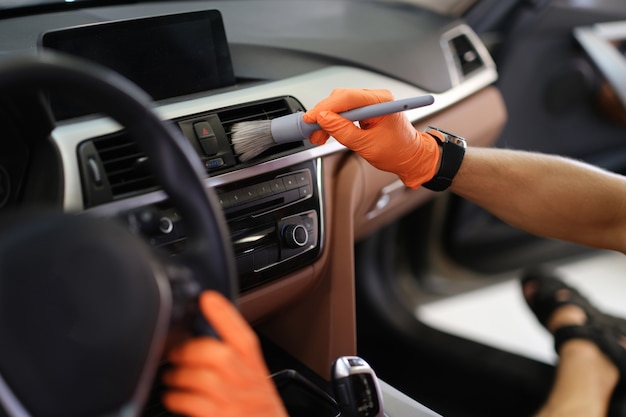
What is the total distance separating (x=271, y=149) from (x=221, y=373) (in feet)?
1.70

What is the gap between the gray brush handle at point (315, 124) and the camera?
0.82 meters

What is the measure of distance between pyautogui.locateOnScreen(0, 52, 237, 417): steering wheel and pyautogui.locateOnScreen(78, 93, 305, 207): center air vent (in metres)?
0.28

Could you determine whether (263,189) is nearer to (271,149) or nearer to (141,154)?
(271,149)

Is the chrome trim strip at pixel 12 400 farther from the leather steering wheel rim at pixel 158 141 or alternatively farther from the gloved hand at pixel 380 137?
the gloved hand at pixel 380 137

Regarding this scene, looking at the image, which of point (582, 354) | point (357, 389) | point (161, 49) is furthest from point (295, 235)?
point (582, 354)

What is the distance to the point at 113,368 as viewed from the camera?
1.69 feet

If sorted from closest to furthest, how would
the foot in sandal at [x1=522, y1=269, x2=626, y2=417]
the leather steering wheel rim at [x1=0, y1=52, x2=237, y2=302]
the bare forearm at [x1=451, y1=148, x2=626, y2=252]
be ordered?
the leather steering wheel rim at [x1=0, y1=52, x2=237, y2=302] < the bare forearm at [x1=451, y1=148, x2=626, y2=252] < the foot in sandal at [x1=522, y1=269, x2=626, y2=417]

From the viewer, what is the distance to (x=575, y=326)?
1397 mm

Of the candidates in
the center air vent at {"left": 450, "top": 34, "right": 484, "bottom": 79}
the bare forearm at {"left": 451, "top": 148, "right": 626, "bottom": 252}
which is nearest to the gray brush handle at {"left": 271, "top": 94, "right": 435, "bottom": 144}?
the bare forearm at {"left": 451, "top": 148, "right": 626, "bottom": 252}

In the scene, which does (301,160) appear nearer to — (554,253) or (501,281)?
(501,281)

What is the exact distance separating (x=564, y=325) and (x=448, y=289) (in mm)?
554

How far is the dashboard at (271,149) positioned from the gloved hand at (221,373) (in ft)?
0.73

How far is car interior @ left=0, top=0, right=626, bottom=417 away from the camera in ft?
1.70

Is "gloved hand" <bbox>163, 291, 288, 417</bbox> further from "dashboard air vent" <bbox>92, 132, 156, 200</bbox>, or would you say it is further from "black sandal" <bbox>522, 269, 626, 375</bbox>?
"black sandal" <bbox>522, 269, 626, 375</bbox>
